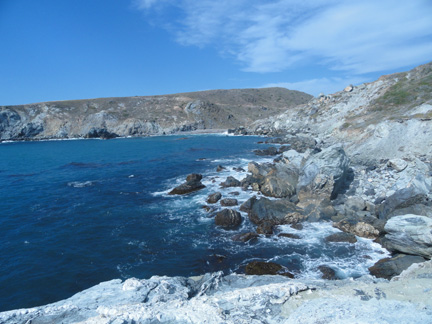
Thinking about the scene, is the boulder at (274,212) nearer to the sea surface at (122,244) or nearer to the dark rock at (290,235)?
the sea surface at (122,244)

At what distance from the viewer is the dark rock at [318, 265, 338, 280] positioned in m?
13.6

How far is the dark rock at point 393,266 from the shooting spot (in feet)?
42.7

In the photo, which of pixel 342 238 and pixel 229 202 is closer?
pixel 342 238

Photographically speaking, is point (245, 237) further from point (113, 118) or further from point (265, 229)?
point (113, 118)

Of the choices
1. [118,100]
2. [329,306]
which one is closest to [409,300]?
[329,306]

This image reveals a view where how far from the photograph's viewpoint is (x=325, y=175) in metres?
22.6

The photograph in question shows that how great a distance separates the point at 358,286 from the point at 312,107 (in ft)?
279

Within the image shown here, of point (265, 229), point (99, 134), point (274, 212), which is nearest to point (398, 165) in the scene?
point (274, 212)

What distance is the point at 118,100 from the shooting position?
14788 centimetres

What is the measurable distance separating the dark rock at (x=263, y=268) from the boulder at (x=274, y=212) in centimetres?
601

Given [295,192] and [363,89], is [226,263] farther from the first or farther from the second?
[363,89]

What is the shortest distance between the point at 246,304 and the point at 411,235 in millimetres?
11579

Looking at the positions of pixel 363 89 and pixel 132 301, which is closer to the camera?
pixel 132 301

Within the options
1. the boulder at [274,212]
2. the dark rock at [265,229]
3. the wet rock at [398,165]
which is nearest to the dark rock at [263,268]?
the dark rock at [265,229]
